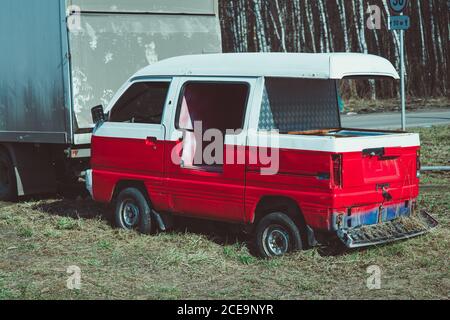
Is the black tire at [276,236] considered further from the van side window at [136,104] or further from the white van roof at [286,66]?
the van side window at [136,104]

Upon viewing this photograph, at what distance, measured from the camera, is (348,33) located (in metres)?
32.4

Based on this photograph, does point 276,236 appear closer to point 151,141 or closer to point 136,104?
point 151,141

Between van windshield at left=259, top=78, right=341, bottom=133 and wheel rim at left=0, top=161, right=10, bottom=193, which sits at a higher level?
van windshield at left=259, top=78, right=341, bottom=133

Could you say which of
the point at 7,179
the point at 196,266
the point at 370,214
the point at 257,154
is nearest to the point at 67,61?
the point at 7,179

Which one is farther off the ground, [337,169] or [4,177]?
[337,169]

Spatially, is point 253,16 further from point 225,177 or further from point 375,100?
point 225,177

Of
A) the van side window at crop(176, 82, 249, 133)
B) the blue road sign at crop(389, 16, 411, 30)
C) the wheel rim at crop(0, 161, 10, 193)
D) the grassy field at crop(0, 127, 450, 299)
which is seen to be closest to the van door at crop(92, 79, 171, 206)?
the van side window at crop(176, 82, 249, 133)

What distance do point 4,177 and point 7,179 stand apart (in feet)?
0.42

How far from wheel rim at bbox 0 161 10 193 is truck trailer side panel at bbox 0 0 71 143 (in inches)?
22.3

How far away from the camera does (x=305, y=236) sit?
8.57 metres

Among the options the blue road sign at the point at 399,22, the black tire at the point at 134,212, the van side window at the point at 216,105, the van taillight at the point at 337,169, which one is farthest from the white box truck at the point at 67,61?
the van taillight at the point at 337,169

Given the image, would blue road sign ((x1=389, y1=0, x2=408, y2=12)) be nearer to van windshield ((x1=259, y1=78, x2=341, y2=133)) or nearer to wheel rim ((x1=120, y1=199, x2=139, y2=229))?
van windshield ((x1=259, y1=78, x2=341, y2=133))

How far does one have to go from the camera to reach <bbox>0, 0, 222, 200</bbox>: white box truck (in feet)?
38.3
